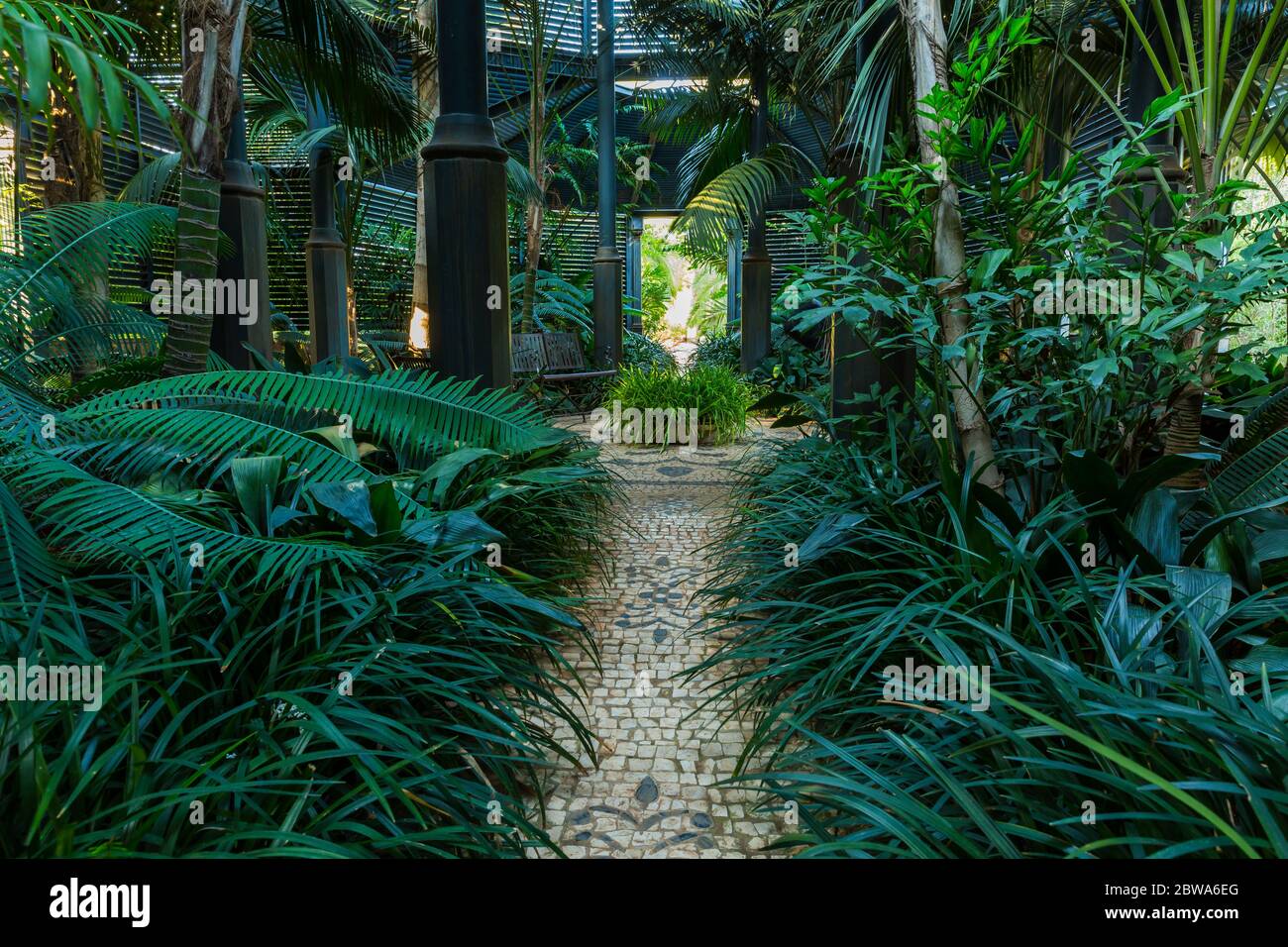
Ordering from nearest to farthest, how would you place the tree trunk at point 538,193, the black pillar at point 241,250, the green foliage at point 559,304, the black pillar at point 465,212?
1. the black pillar at point 465,212
2. the black pillar at point 241,250
3. the tree trunk at point 538,193
4. the green foliage at point 559,304

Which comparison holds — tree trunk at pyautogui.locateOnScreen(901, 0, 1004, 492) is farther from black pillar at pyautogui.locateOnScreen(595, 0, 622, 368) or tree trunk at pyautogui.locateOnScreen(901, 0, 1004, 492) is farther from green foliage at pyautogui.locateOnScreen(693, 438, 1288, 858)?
black pillar at pyautogui.locateOnScreen(595, 0, 622, 368)

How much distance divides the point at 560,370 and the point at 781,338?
3462 millimetres

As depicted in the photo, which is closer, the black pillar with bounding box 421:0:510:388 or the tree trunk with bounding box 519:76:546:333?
the black pillar with bounding box 421:0:510:388

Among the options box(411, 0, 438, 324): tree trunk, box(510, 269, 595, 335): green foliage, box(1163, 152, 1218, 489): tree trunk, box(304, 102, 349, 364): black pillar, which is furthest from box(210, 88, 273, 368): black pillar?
box(510, 269, 595, 335): green foliage

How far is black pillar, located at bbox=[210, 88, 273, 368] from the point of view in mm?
4129

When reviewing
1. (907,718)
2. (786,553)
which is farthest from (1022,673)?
(786,553)

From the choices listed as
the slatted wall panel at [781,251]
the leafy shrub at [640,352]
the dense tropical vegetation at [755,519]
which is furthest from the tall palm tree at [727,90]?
the slatted wall panel at [781,251]

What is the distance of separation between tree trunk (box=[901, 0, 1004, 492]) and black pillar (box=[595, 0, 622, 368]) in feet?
23.9

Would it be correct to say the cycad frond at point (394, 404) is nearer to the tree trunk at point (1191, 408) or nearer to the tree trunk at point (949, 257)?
the tree trunk at point (949, 257)

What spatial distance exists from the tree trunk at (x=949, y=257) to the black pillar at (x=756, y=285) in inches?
264

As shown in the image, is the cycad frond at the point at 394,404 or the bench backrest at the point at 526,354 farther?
the bench backrest at the point at 526,354

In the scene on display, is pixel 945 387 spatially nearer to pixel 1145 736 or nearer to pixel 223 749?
pixel 1145 736

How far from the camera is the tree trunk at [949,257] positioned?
2703mm

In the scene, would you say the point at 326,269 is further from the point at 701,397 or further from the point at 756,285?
the point at 756,285
